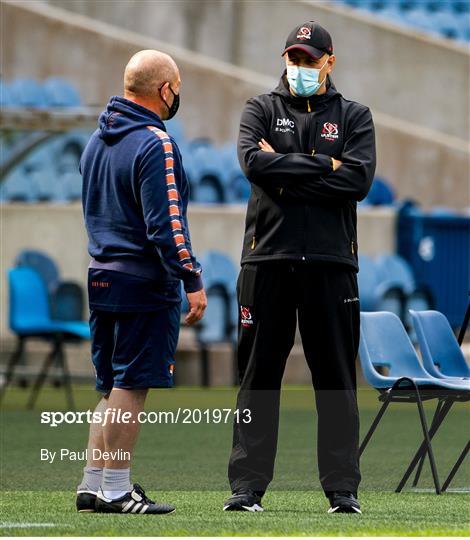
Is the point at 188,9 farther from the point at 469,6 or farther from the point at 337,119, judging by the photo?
the point at 337,119

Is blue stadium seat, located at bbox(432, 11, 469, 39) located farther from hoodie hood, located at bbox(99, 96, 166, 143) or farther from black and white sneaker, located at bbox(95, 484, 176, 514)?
black and white sneaker, located at bbox(95, 484, 176, 514)

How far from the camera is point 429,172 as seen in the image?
2222cm

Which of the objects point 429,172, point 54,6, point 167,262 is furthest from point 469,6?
point 167,262

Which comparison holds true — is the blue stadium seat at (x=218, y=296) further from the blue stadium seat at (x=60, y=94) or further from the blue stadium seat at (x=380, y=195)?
the blue stadium seat at (x=60, y=94)

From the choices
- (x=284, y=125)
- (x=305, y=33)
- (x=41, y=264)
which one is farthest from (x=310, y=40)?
(x=41, y=264)

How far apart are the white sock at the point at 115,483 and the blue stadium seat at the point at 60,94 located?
13.5 metres

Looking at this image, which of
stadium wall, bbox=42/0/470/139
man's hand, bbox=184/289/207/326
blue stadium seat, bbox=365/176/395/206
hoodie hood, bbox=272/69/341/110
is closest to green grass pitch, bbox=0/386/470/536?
man's hand, bbox=184/289/207/326

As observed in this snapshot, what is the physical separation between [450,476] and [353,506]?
143cm

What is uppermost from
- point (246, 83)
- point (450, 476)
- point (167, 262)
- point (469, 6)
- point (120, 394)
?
point (469, 6)

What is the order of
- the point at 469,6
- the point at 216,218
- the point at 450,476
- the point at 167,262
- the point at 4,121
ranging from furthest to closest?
the point at 469,6
the point at 216,218
the point at 4,121
the point at 450,476
the point at 167,262

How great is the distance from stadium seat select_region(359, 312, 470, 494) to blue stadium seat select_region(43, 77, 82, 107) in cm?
1188

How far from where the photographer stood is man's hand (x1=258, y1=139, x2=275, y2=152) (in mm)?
6148

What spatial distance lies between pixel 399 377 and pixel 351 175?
1473 mm

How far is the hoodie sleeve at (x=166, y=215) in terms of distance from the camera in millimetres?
5598
